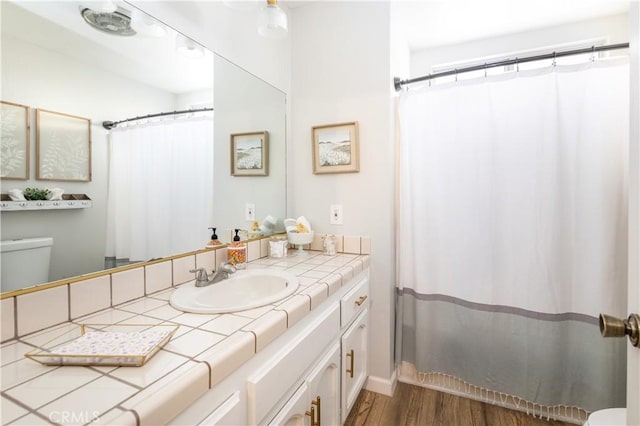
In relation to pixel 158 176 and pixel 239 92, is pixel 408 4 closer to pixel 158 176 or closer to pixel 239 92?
pixel 239 92

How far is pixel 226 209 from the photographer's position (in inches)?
56.9

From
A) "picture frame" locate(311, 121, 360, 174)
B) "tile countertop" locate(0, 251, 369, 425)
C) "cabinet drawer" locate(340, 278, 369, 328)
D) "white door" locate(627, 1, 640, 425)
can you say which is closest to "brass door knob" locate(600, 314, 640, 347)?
"white door" locate(627, 1, 640, 425)

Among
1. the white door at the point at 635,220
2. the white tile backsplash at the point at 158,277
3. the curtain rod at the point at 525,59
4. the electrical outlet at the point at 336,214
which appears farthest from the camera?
the electrical outlet at the point at 336,214

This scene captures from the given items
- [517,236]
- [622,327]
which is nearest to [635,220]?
[622,327]

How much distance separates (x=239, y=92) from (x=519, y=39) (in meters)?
1.99

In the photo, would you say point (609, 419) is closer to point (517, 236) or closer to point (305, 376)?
point (517, 236)

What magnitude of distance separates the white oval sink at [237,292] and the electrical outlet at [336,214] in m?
0.63

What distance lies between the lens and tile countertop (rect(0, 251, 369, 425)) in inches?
18.1

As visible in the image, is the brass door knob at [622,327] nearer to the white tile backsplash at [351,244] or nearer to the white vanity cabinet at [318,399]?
the white vanity cabinet at [318,399]

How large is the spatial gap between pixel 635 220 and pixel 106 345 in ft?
3.81

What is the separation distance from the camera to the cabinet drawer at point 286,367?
72 cm

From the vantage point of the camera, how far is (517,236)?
1.53 metres

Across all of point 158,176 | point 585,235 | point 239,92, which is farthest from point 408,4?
point 158,176

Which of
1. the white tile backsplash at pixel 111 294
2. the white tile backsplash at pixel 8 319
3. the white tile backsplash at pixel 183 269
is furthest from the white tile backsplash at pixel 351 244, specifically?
the white tile backsplash at pixel 8 319
